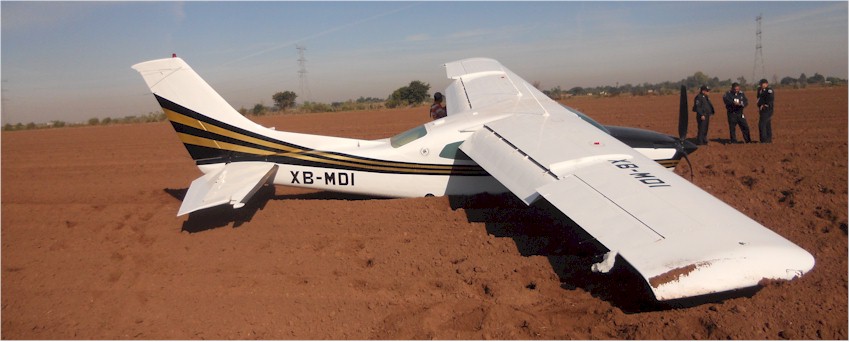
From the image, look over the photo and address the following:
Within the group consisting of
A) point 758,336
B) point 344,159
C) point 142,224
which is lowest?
point 758,336

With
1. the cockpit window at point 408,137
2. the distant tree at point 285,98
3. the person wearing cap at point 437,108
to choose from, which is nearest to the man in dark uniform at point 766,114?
the person wearing cap at point 437,108

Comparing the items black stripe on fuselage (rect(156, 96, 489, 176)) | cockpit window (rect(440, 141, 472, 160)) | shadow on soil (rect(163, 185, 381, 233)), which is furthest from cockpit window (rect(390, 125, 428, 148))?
shadow on soil (rect(163, 185, 381, 233))


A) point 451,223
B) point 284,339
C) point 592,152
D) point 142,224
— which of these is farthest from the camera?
point 142,224

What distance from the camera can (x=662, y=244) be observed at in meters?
3.74

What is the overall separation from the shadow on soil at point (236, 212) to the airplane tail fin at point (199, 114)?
32.5 inches

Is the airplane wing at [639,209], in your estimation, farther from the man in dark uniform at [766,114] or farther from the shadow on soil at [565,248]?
the man in dark uniform at [766,114]

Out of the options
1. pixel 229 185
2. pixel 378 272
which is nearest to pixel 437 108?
pixel 229 185

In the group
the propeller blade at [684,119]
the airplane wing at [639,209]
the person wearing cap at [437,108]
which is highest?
the person wearing cap at [437,108]

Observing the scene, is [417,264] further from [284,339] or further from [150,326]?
[150,326]

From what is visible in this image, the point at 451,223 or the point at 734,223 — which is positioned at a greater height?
the point at 734,223

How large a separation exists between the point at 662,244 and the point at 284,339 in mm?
3057

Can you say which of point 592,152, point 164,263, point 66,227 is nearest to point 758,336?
point 592,152

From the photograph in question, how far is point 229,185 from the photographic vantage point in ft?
23.0

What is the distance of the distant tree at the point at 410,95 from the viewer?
4675cm
